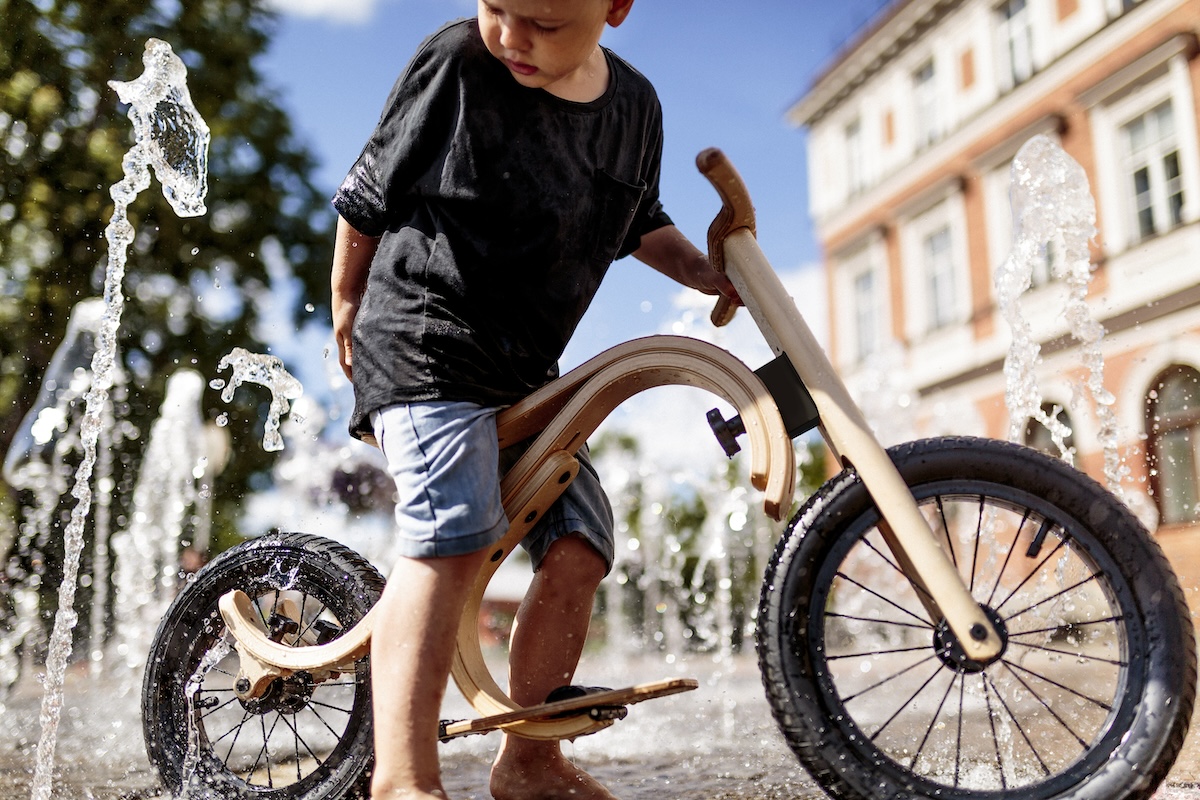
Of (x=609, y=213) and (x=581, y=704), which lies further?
(x=609, y=213)

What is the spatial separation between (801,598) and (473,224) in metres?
0.79

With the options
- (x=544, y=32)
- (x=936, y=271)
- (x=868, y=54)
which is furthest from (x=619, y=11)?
(x=868, y=54)

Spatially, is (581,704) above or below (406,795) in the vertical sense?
above

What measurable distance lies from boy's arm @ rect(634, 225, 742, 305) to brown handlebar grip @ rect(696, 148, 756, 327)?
15cm

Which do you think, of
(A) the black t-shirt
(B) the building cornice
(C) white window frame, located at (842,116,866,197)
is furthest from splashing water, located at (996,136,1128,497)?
(C) white window frame, located at (842,116,866,197)

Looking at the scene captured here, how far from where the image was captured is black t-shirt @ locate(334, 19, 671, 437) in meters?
1.67

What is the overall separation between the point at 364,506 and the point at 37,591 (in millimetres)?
3583

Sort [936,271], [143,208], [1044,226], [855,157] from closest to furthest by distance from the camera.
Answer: [1044,226] → [143,208] → [936,271] → [855,157]

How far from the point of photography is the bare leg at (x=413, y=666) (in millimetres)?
1521

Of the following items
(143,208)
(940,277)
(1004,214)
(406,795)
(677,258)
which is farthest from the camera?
(940,277)

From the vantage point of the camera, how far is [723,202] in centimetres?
169

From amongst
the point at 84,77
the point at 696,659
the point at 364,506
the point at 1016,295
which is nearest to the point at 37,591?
the point at 364,506

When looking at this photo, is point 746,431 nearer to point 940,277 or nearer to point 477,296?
point 477,296

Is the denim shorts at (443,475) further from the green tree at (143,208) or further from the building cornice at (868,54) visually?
the building cornice at (868,54)
